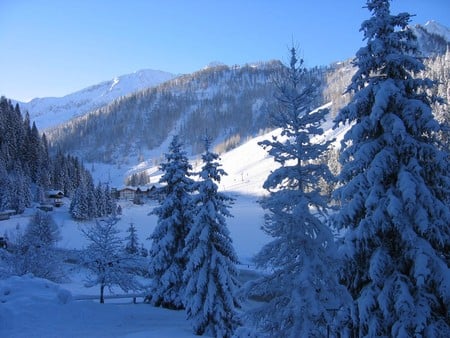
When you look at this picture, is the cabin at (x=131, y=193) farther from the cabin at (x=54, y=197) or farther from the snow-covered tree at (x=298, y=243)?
the snow-covered tree at (x=298, y=243)

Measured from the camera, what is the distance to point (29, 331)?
19203mm

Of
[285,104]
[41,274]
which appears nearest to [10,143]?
[41,274]

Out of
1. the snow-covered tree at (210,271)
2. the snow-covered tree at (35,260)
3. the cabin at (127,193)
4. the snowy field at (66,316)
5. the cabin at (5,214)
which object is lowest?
the cabin at (127,193)

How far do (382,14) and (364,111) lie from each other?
3.04 metres

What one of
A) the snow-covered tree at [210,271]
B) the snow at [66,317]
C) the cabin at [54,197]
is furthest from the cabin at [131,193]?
the snow-covered tree at [210,271]

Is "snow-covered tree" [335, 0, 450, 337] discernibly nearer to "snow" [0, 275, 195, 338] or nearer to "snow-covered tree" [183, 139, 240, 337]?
"snow-covered tree" [183, 139, 240, 337]

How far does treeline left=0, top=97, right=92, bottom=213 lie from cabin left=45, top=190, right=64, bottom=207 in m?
1.91

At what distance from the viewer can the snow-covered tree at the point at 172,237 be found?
25203 millimetres

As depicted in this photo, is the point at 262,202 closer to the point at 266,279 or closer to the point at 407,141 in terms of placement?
the point at 266,279

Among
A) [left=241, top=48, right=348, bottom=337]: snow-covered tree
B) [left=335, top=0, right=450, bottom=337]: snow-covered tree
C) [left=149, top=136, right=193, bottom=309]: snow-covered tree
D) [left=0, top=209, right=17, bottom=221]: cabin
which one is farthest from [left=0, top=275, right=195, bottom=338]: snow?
[left=0, top=209, right=17, bottom=221]: cabin

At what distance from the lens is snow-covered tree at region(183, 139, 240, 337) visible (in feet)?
67.3

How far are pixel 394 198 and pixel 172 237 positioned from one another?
17.0m

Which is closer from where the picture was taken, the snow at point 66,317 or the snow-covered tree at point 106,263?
the snow at point 66,317

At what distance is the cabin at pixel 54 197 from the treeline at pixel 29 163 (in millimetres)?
1908
